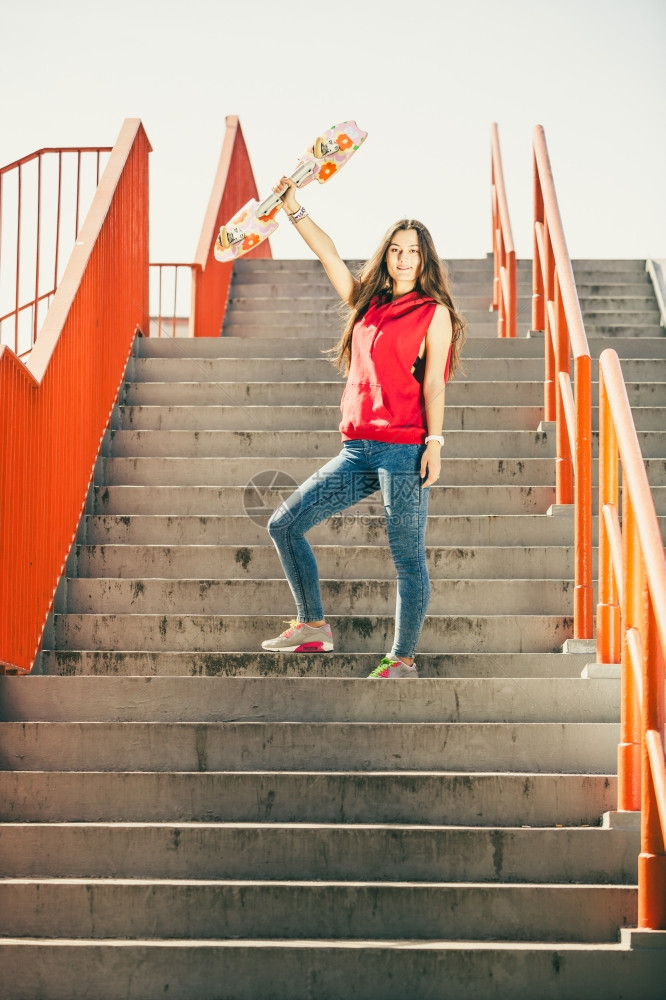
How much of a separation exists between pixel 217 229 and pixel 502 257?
2.34 meters

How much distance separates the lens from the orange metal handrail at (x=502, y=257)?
7926 mm

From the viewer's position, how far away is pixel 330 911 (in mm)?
3822

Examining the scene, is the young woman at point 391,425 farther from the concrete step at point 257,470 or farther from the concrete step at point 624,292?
the concrete step at point 624,292

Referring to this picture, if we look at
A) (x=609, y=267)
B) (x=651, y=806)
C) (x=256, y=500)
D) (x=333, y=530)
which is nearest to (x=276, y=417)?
(x=256, y=500)

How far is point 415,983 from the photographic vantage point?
11.9 ft

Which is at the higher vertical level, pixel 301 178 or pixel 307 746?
pixel 301 178

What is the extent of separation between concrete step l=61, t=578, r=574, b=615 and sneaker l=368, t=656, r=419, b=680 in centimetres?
59

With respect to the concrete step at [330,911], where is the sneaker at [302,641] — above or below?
above

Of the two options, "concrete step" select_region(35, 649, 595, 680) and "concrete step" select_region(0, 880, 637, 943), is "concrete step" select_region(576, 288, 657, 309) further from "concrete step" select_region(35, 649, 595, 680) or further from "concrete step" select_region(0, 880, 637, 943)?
"concrete step" select_region(0, 880, 637, 943)

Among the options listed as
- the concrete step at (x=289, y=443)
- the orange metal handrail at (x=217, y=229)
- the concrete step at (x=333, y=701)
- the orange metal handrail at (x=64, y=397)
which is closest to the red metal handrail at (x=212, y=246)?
the orange metal handrail at (x=217, y=229)

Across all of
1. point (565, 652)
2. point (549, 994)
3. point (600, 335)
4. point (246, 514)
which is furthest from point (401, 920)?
point (600, 335)

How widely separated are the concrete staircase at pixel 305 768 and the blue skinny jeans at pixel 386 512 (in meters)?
0.25

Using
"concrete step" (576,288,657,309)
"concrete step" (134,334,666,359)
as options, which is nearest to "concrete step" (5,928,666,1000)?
"concrete step" (134,334,666,359)

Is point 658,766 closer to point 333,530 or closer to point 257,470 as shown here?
point 333,530
